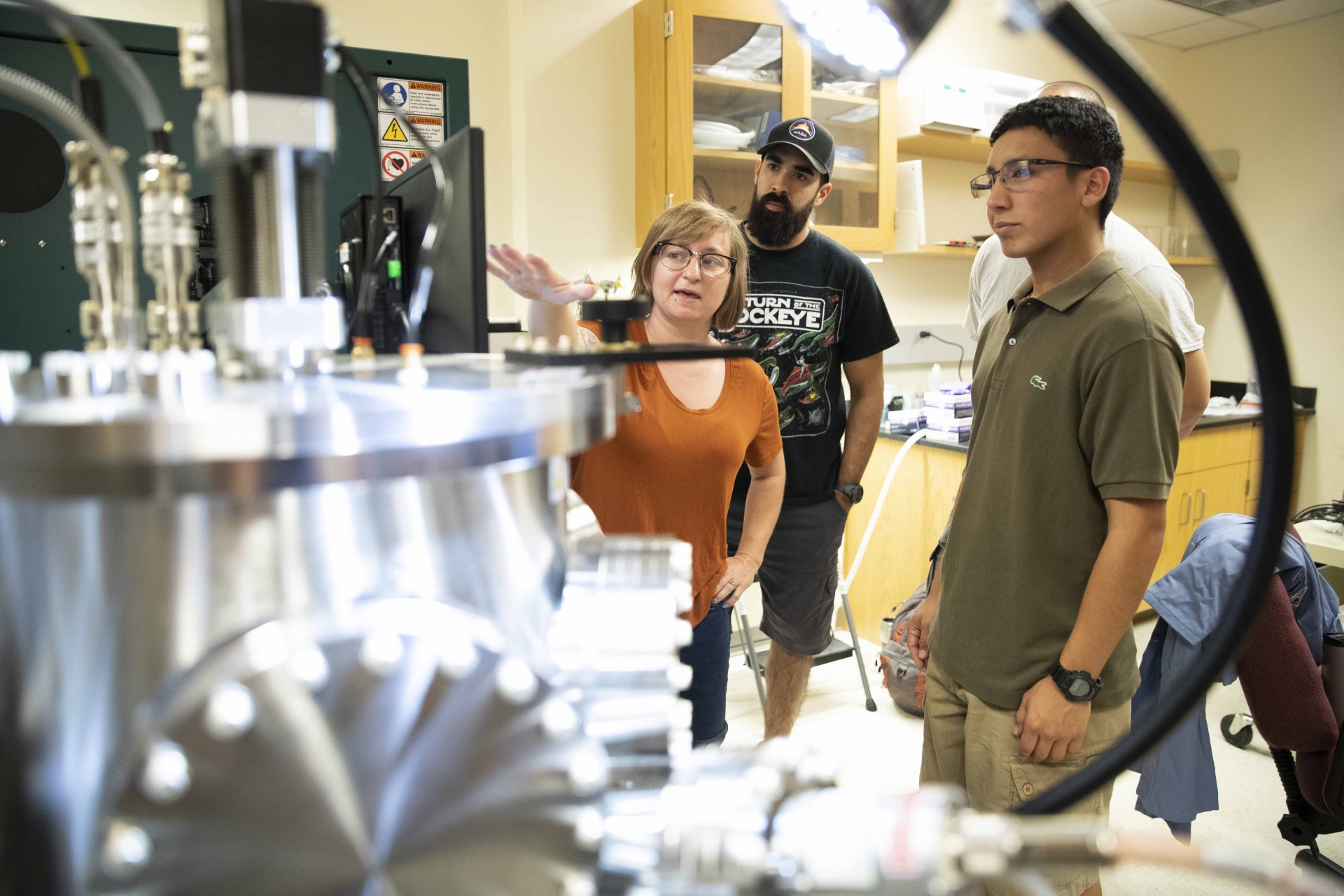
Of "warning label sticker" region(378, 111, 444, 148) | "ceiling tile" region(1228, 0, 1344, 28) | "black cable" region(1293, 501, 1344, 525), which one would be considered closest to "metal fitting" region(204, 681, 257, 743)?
"warning label sticker" region(378, 111, 444, 148)

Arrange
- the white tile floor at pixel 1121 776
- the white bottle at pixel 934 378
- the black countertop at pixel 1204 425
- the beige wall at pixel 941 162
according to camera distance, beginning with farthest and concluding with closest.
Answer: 1. the white bottle at pixel 934 378
2. the black countertop at pixel 1204 425
3. the beige wall at pixel 941 162
4. the white tile floor at pixel 1121 776

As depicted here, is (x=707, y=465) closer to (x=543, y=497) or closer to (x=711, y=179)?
(x=543, y=497)

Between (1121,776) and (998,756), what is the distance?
1.94 ft

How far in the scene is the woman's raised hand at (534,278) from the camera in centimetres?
94

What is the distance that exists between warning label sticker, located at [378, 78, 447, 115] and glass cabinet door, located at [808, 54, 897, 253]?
1270 millimetres

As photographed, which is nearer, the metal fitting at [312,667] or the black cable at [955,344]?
the metal fitting at [312,667]

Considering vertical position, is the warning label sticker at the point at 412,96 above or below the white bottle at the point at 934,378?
above

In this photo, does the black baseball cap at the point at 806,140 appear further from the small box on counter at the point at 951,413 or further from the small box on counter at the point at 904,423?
the small box on counter at the point at 904,423

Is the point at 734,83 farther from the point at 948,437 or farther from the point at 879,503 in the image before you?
the point at 879,503

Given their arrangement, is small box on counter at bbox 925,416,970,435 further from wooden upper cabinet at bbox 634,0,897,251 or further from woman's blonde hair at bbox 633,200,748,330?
woman's blonde hair at bbox 633,200,748,330

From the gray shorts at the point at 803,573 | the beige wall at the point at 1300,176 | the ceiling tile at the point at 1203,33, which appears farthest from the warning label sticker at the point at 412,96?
the ceiling tile at the point at 1203,33

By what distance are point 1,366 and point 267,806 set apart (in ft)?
0.85

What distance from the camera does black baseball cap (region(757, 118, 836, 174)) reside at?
2154mm

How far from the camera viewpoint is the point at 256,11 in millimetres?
358
